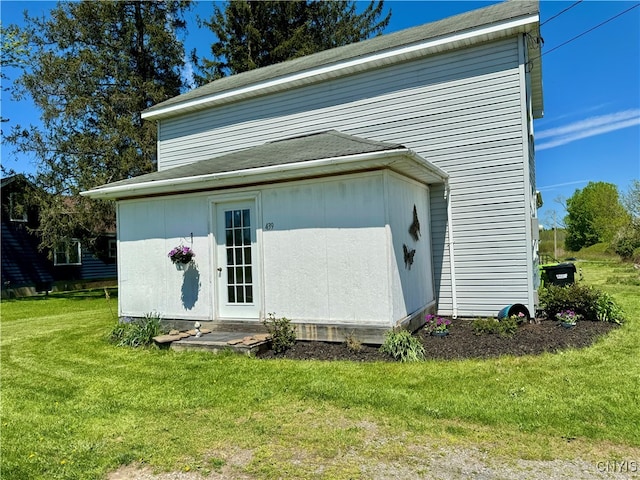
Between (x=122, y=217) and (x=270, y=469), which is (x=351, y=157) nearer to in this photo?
(x=270, y=469)

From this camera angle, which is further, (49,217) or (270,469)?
(49,217)

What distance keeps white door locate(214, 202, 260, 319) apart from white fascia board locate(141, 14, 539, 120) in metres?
3.50

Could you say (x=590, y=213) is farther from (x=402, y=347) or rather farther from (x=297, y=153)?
(x=402, y=347)

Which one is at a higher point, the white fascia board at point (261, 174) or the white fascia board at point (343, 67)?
the white fascia board at point (343, 67)

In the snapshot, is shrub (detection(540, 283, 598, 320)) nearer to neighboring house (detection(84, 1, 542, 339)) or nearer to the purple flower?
neighboring house (detection(84, 1, 542, 339))

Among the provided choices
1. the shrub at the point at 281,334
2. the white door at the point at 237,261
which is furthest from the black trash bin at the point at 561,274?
the white door at the point at 237,261

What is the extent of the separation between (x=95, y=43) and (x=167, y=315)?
1506 cm

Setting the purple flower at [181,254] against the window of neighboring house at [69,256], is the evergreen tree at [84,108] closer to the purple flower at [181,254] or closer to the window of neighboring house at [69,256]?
the window of neighboring house at [69,256]

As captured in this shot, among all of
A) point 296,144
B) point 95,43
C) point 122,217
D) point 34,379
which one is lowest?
point 34,379

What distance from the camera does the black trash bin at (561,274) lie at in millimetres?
8812

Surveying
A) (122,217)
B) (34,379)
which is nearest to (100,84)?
(122,217)

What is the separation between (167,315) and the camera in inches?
295

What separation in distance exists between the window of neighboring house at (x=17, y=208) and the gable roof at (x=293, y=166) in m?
11.7

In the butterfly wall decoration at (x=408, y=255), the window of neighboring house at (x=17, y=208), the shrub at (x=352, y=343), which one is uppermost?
the window of neighboring house at (x=17, y=208)
